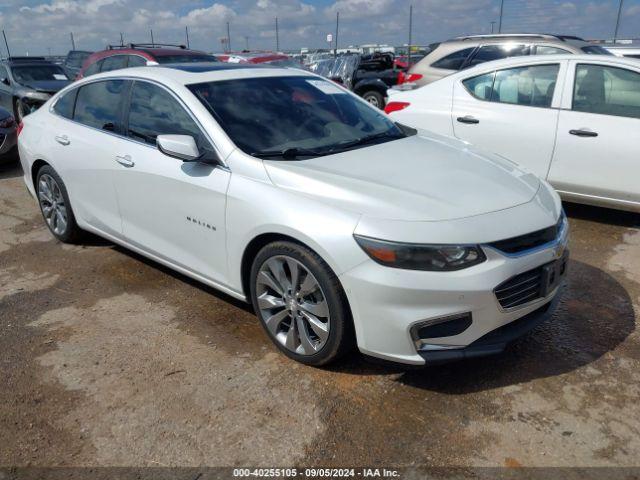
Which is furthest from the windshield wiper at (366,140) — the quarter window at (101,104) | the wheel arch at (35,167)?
the wheel arch at (35,167)

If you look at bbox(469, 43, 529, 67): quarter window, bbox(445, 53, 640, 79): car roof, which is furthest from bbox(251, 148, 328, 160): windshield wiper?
bbox(469, 43, 529, 67): quarter window

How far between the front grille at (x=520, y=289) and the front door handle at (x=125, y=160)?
247cm

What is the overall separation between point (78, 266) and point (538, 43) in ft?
20.3

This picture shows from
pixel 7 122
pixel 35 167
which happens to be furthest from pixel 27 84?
pixel 35 167

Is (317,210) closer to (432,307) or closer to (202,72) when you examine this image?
(432,307)

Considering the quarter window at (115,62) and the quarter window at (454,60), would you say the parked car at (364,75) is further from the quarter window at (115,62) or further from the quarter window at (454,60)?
the quarter window at (115,62)

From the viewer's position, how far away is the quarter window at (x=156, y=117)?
3.32 meters

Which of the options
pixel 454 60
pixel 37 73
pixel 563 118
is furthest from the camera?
pixel 37 73

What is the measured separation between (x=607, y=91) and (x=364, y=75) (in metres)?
8.80

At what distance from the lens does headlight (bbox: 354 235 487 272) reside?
8.00 feet

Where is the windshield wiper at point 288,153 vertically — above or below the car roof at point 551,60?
below

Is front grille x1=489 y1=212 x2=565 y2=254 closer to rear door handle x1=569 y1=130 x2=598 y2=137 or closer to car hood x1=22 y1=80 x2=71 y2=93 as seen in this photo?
rear door handle x1=569 y1=130 x2=598 y2=137

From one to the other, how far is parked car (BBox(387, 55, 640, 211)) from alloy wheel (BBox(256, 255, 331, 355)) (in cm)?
324

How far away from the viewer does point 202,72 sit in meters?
3.67
